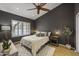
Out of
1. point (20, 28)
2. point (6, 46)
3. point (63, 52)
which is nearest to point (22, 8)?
point (20, 28)

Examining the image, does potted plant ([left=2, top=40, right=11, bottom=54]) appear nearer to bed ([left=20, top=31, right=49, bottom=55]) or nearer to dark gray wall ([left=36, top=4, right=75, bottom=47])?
bed ([left=20, top=31, right=49, bottom=55])

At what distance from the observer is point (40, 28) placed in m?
2.08

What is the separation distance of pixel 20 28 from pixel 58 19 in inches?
34.2

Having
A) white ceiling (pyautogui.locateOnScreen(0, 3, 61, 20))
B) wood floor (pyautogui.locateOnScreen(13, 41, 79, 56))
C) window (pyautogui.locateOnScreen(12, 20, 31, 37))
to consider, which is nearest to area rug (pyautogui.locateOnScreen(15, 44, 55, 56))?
wood floor (pyautogui.locateOnScreen(13, 41, 79, 56))

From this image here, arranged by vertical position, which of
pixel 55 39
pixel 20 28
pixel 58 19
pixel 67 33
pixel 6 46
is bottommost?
pixel 6 46

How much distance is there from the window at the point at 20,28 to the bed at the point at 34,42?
137 mm

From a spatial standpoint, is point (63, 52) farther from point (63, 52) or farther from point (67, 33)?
point (67, 33)

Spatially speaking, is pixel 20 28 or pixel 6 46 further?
pixel 20 28

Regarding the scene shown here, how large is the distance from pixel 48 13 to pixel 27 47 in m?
0.87

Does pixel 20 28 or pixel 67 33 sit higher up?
pixel 20 28

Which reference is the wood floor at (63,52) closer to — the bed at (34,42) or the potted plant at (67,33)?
the potted plant at (67,33)

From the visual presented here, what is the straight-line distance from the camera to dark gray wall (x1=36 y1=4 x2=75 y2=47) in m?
1.95

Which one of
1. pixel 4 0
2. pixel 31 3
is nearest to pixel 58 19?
pixel 31 3

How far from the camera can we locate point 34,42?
1929 millimetres
